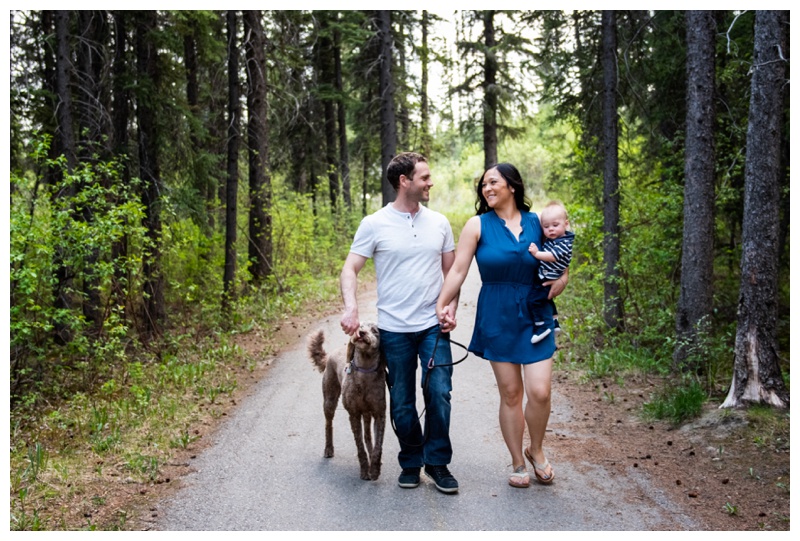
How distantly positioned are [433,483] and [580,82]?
9.59 meters

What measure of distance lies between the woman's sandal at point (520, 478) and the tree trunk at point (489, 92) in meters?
19.8

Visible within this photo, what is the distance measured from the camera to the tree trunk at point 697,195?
26.6 ft

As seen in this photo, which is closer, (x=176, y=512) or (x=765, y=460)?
(x=176, y=512)

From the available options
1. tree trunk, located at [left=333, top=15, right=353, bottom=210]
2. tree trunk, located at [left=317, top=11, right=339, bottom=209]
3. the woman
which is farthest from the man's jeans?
tree trunk, located at [left=317, top=11, right=339, bottom=209]

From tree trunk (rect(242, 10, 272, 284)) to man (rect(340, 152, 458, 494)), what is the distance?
33.1 feet

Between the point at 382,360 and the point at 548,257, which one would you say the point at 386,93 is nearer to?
the point at 382,360

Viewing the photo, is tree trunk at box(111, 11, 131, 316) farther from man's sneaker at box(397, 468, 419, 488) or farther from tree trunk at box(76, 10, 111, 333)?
man's sneaker at box(397, 468, 419, 488)

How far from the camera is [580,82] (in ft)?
41.6

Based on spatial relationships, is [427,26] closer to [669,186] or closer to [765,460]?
[669,186]

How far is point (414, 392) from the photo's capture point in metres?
5.07

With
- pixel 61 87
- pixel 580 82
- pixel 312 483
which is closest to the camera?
pixel 312 483

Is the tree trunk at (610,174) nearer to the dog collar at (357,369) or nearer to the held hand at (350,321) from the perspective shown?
the dog collar at (357,369)

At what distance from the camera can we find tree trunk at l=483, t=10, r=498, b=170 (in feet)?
79.5

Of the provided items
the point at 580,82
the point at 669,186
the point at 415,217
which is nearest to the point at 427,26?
the point at 580,82
